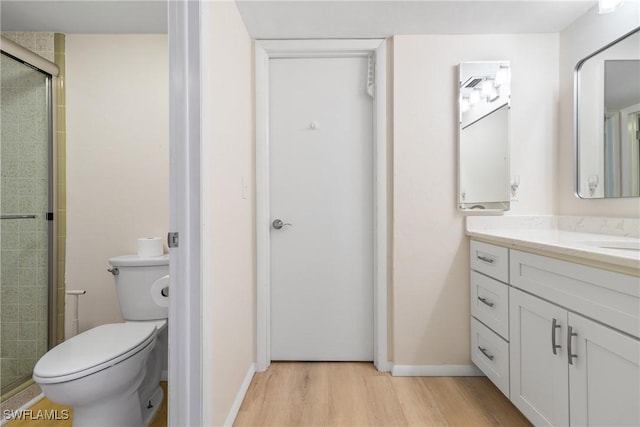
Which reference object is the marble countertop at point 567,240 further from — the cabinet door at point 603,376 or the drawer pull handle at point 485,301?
the drawer pull handle at point 485,301

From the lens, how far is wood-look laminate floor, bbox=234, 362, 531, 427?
68.5 inches

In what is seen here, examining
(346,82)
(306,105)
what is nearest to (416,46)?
(346,82)

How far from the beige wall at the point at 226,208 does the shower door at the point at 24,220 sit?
37.1 inches

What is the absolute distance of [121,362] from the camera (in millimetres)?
1477

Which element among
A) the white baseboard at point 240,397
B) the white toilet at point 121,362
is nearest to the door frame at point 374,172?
the white baseboard at point 240,397

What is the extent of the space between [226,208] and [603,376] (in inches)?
59.2

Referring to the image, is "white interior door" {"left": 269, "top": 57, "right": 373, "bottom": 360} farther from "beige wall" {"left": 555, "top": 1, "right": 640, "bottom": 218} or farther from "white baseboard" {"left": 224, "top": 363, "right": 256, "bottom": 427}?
"beige wall" {"left": 555, "top": 1, "right": 640, "bottom": 218}

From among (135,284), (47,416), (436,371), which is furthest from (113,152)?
(436,371)

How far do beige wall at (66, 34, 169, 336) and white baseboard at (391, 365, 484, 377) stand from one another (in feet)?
5.42

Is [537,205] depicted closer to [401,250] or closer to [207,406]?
[401,250]

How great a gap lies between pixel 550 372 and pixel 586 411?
0.20m

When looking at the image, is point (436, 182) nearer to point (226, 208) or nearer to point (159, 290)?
point (226, 208)

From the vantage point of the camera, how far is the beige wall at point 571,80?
68.5 inches

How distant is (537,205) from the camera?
2.22 meters
